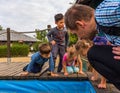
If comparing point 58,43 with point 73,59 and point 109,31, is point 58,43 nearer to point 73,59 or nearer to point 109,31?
point 73,59

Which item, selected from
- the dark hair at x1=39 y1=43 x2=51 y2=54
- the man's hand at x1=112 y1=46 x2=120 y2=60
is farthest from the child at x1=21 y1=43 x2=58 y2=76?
the man's hand at x1=112 y1=46 x2=120 y2=60

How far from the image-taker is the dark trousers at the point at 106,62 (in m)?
1.86

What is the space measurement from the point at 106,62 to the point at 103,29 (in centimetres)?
19

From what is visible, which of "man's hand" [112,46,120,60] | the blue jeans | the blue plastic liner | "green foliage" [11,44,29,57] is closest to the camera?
"man's hand" [112,46,120,60]

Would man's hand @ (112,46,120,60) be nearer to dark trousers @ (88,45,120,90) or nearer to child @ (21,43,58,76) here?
dark trousers @ (88,45,120,90)

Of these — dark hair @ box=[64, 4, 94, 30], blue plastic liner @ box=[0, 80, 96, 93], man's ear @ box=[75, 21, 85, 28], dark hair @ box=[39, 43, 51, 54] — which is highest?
dark hair @ box=[64, 4, 94, 30]

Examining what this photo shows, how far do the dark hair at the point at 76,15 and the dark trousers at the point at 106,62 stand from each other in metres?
0.17

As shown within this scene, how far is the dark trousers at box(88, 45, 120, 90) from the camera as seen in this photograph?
1.86m

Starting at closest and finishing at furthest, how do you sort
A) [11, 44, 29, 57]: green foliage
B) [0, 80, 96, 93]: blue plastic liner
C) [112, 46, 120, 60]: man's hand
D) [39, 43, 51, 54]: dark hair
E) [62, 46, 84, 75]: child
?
1. [112, 46, 120, 60]: man's hand
2. [0, 80, 96, 93]: blue plastic liner
3. [39, 43, 51, 54]: dark hair
4. [62, 46, 84, 75]: child
5. [11, 44, 29, 57]: green foliage

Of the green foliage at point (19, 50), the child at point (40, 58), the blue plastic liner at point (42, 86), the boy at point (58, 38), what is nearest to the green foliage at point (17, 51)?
the green foliage at point (19, 50)

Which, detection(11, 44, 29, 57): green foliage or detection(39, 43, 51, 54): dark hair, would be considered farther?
detection(11, 44, 29, 57): green foliage

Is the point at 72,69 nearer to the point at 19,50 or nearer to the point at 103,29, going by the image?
the point at 103,29

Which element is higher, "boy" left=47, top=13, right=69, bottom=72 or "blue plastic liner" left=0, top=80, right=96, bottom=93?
"boy" left=47, top=13, right=69, bottom=72

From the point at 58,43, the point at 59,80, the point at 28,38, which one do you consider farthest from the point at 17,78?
the point at 28,38
